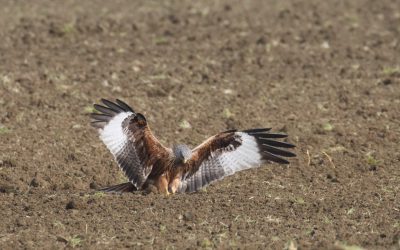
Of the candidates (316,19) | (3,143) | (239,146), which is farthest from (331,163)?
(316,19)

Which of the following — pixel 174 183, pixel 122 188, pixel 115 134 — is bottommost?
pixel 174 183

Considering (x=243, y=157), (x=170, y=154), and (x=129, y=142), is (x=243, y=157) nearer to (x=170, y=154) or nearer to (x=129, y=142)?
(x=170, y=154)

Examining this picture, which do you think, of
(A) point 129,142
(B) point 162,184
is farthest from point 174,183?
(A) point 129,142

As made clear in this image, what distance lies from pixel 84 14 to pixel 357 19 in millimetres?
5928

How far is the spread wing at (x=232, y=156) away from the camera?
408 inches

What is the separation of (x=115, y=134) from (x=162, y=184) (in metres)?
0.75

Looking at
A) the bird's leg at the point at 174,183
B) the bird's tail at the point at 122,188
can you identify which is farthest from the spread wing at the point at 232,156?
the bird's tail at the point at 122,188

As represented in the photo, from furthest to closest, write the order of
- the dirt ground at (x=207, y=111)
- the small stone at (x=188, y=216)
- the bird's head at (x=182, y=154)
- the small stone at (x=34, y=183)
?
the small stone at (x=34, y=183) → the bird's head at (x=182, y=154) → the small stone at (x=188, y=216) → the dirt ground at (x=207, y=111)

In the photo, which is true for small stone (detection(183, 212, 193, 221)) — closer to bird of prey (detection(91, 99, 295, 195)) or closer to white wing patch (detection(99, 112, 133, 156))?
bird of prey (detection(91, 99, 295, 195))

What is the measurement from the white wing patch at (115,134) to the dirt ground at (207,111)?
1.87 feet

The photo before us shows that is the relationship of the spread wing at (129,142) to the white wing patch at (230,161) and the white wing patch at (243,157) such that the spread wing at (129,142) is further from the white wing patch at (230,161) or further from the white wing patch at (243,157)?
the white wing patch at (243,157)

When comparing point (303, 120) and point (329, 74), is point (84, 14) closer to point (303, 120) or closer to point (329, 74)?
point (329, 74)

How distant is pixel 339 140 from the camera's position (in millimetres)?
12789

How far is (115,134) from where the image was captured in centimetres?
1028
